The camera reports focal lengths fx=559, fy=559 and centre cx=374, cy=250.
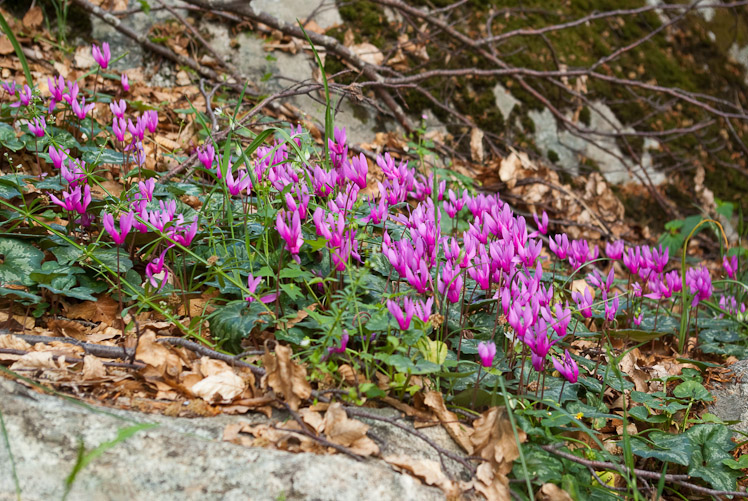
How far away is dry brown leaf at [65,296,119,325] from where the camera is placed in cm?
205

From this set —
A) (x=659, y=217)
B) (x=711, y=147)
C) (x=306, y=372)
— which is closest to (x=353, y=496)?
(x=306, y=372)

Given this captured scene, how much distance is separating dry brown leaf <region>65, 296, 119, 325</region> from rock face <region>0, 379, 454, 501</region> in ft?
2.05

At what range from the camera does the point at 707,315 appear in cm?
349

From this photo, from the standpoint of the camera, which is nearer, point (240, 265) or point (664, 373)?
point (240, 265)

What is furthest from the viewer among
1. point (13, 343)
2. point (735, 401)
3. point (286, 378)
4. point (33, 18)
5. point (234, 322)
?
point (33, 18)

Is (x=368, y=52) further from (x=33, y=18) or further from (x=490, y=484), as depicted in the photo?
(x=490, y=484)

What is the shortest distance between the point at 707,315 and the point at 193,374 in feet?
10.5

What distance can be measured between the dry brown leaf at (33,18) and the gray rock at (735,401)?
14.6 ft

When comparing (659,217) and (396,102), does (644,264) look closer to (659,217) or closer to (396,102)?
(396,102)

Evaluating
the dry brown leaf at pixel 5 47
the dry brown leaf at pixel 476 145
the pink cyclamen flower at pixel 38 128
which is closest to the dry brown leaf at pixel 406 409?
the pink cyclamen flower at pixel 38 128

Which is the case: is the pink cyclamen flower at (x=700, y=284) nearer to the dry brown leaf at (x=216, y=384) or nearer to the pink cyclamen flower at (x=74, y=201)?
the dry brown leaf at (x=216, y=384)

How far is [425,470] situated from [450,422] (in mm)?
A: 220

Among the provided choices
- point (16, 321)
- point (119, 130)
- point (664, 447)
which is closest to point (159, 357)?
point (16, 321)

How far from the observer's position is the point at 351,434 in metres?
1.50
